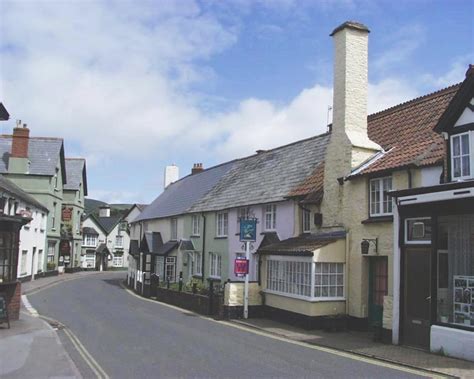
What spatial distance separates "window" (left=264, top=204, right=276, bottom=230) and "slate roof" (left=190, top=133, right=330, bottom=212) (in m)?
0.44

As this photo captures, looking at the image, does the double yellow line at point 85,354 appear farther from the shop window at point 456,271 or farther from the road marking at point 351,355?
the shop window at point 456,271

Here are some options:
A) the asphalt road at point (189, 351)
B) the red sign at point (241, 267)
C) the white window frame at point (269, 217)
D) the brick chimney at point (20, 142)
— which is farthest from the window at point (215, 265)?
the brick chimney at point (20, 142)

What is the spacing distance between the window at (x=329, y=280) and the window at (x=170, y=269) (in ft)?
60.7

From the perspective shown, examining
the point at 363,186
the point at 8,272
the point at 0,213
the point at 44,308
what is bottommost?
the point at 44,308

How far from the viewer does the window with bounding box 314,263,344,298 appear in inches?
701

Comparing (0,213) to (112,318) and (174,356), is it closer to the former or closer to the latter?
(112,318)

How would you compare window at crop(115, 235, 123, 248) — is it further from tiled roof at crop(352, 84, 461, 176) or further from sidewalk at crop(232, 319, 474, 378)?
tiled roof at crop(352, 84, 461, 176)

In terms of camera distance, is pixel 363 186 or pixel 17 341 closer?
pixel 17 341

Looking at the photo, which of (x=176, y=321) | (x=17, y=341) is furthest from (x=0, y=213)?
(x=176, y=321)

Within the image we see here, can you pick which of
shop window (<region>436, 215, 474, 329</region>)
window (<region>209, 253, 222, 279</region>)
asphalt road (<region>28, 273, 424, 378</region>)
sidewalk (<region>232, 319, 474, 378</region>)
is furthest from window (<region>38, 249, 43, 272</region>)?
shop window (<region>436, 215, 474, 329</region>)

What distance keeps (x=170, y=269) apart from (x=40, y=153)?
1865cm

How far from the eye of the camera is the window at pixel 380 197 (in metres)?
16.9

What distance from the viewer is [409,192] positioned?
47.1ft

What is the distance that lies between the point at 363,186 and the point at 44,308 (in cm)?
1494
